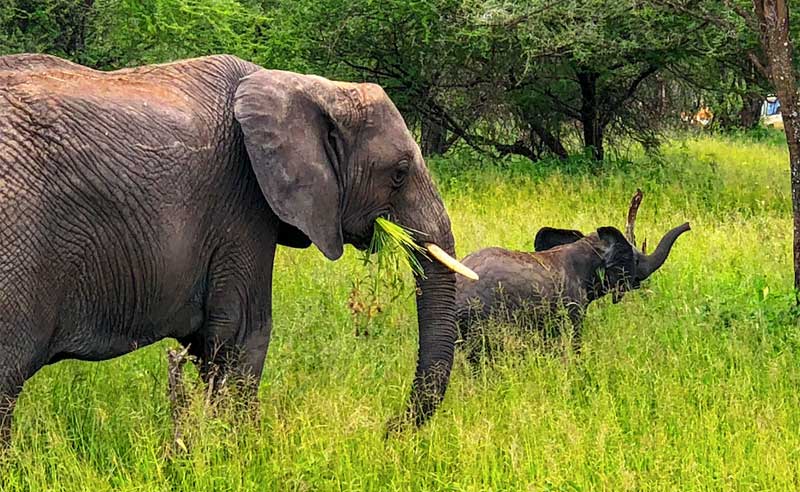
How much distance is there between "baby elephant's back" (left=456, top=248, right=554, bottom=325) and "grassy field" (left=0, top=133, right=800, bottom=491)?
0.45 m

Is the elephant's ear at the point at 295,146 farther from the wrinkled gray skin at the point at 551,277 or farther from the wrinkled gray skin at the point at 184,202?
the wrinkled gray skin at the point at 551,277

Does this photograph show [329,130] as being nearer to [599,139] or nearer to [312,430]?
[312,430]

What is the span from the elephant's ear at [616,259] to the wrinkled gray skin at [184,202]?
2.33m

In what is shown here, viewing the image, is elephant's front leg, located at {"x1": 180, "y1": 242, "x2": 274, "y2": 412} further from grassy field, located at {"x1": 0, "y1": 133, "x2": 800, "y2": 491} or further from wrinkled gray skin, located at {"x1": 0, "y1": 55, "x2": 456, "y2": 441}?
grassy field, located at {"x1": 0, "y1": 133, "x2": 800, "y2": 491}

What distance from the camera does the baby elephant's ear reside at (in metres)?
7.85

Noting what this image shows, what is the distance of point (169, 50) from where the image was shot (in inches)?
574

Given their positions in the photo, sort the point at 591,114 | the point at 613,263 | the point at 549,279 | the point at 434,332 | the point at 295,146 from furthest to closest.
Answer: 1. the point at 591,114
2. the point at 613,263
3. the point at 549,279
4. the point at 434,332
5. the point at 295,146

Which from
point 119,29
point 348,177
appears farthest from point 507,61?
point 348,177

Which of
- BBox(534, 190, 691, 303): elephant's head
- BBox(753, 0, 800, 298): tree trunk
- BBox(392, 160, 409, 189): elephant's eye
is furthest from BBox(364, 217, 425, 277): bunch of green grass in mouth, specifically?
BBox(753, 0, 800, 298): tree trunk

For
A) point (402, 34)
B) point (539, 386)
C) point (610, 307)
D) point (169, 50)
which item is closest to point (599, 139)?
point (402, 34)

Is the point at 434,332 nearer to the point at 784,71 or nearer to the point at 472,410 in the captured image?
the point at 472,410

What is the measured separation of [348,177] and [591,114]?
1255 cm

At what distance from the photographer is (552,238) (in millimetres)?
7898

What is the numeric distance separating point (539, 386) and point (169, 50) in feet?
33.0
